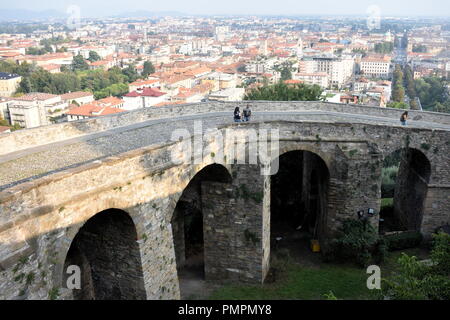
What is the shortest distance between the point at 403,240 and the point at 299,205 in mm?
4920

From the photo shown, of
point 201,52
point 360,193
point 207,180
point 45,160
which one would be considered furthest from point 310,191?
point 201,52

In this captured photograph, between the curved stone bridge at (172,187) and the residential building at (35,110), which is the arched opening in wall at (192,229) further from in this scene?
the residential building at (35,110)

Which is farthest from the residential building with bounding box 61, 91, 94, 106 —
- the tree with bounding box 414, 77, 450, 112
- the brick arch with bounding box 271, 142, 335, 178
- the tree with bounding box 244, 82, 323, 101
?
the brick arch with bounding box 271, 142, 335, 178

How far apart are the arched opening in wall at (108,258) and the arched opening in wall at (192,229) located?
3832 mm

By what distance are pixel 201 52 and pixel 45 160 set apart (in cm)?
19217

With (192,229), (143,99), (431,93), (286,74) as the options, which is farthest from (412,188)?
(286,74)

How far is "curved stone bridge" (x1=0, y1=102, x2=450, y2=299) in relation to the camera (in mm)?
8125

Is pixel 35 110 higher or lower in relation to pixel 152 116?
lower

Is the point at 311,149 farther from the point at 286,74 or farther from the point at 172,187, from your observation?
the point at 286,74

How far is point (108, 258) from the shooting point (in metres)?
11.0

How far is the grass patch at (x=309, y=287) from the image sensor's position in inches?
560

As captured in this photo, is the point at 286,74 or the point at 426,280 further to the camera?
the point at 286,74

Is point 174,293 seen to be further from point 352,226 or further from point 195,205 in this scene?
point 352,226

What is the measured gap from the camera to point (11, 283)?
24.1 feet
